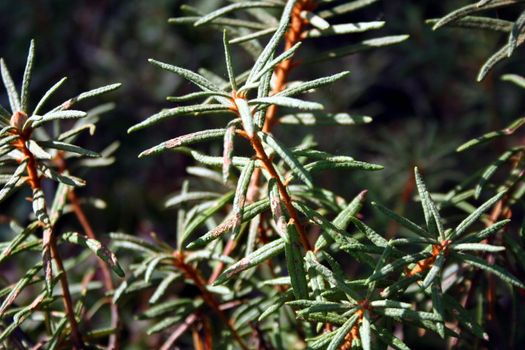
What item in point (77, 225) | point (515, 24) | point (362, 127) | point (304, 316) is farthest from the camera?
point (362, 127)

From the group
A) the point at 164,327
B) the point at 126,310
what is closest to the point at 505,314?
the point at 164,327

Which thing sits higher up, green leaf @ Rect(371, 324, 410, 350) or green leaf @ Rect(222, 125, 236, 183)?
green leaf @ Rect(222, 125, 236, 183)

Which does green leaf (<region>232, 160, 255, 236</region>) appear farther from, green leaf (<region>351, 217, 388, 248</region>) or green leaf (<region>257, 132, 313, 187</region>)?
green leaf (<region>351, 217, 388, 248</region>)

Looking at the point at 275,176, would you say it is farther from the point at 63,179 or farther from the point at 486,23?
the point at 486,23

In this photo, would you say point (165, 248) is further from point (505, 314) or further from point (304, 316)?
point (505, 314)

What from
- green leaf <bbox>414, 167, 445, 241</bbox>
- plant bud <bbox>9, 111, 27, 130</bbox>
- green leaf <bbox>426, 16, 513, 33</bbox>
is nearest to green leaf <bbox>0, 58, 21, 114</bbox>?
plant bud <bbox>9, 111, 27, 130</bbox>

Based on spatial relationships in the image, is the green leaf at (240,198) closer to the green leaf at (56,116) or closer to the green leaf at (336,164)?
the green leaf at (336,164)

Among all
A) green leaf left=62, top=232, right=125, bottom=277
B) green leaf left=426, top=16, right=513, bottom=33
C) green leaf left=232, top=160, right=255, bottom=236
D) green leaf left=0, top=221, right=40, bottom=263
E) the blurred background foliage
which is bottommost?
the blurred background foliage

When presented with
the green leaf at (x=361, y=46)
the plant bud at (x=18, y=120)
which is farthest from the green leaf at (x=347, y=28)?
the plant bud at (x=18, y=120)
